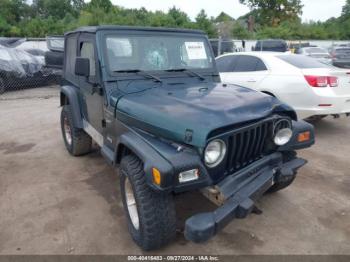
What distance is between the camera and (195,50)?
170 inches

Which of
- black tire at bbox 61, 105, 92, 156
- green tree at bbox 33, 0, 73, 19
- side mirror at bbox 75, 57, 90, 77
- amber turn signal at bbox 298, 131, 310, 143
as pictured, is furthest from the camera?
green tree at bbox 33, 0, 73, 19

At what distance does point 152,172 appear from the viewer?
255 cm

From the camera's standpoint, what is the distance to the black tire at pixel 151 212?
279 centimetres

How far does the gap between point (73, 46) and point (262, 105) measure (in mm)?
3008

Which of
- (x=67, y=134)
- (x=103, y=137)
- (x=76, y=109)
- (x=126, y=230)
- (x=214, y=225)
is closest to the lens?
(x=214, y=225)

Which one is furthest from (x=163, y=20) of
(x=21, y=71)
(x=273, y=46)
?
(x=21, y=71)

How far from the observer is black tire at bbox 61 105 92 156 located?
514 centimetres

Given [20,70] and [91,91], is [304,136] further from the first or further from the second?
[20,70]

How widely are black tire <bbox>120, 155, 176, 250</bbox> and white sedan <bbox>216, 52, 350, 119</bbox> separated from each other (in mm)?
4078

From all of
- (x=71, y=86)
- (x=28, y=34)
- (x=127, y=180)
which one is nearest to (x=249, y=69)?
(x=71, y=86)

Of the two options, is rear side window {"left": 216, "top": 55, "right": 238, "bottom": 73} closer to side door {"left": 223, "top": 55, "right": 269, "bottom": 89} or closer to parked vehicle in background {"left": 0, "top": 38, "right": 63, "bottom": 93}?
side door {"left": 223, "top": 55, "right": 269, "bottom": 89}

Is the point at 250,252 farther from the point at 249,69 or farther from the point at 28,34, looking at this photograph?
the point at 28,34

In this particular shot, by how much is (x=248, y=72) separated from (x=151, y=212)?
4.85m

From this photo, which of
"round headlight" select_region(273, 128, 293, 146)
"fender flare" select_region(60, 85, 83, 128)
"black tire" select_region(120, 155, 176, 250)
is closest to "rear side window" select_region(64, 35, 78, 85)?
"fender flare" select_region(60, 85, 83, 128)
